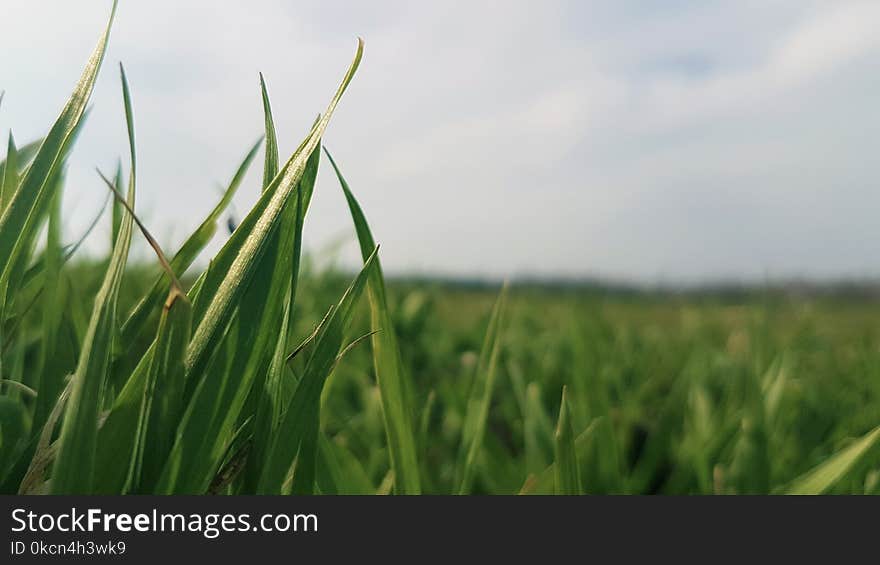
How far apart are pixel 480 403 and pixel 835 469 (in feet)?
0.85

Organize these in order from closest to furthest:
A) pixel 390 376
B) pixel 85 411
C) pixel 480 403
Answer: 1. pixel 85 411
2. pixel 390 376
3. pixel 480 403

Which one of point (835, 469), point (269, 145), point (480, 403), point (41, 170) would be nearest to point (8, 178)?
point (41, 170)

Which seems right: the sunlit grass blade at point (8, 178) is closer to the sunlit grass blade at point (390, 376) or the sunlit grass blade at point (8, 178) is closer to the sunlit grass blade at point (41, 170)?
the sunlit grass blade at point (41, 170)

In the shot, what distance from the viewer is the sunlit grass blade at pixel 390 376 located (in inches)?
15.2

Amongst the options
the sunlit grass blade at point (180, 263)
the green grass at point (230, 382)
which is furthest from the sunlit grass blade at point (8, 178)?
the sunlit grass blade at point (180, 263)

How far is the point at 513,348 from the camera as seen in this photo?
55.2 inches

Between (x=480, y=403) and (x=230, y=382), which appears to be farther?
(x=480, y=403)

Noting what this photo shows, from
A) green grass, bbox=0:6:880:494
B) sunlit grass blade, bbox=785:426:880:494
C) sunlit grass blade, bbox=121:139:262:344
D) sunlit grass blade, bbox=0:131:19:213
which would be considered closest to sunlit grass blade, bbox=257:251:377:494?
green grass, bbox=0:6:880:494

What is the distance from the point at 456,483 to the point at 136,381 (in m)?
0.28

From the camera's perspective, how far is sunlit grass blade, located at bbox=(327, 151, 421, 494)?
0.39m

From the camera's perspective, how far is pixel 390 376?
15.7 inches

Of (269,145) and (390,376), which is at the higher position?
(269,145)

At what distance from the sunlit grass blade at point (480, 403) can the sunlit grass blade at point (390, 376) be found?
79 millimetres

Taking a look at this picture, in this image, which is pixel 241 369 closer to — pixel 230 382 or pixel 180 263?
pixel 230 382
